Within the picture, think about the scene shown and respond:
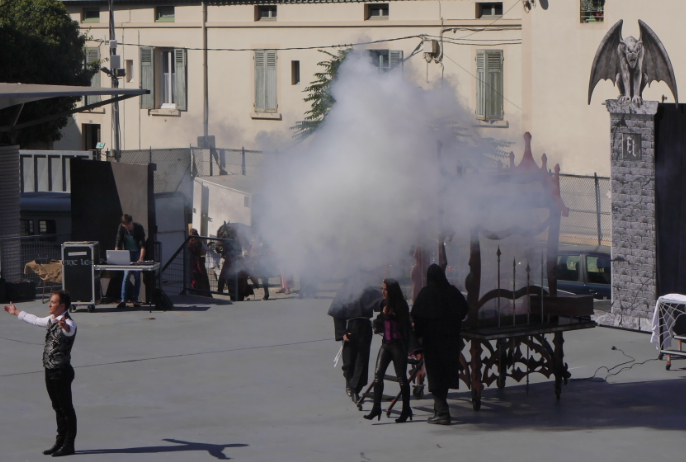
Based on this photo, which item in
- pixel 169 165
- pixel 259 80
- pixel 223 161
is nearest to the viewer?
pixel 169 165

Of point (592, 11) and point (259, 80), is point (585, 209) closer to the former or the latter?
point (592, 11)

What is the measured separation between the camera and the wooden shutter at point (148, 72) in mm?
35438

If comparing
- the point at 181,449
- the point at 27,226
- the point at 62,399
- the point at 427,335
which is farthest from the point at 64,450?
the point at 27,226

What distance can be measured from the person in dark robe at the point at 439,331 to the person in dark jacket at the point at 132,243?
7.90 m

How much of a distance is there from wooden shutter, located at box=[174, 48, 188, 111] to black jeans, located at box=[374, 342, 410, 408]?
2553 cm

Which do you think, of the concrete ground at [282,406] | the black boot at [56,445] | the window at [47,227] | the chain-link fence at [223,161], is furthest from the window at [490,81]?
the black boot at [56,445]

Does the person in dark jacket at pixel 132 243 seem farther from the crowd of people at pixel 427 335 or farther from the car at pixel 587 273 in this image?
the crowd of people at pixel 427 335

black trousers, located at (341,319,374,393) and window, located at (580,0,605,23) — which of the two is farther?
window, located at (580,0,605,23)

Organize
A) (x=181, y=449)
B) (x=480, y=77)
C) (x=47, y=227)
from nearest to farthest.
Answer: (x=181, y=449) → (x=47, y=227) → (x=480, y=77)

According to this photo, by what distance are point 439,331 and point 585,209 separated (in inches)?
545

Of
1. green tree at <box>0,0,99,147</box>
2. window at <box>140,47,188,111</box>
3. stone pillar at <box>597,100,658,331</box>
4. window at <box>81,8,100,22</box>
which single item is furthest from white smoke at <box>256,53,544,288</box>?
window at <box>81,8,100,22</box>

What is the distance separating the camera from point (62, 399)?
30.0 feet

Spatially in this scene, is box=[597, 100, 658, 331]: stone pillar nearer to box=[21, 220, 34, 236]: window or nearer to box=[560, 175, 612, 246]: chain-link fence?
box=[560, 175, 612, 246]: chain-link fence

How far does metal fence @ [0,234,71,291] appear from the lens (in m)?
17.9
